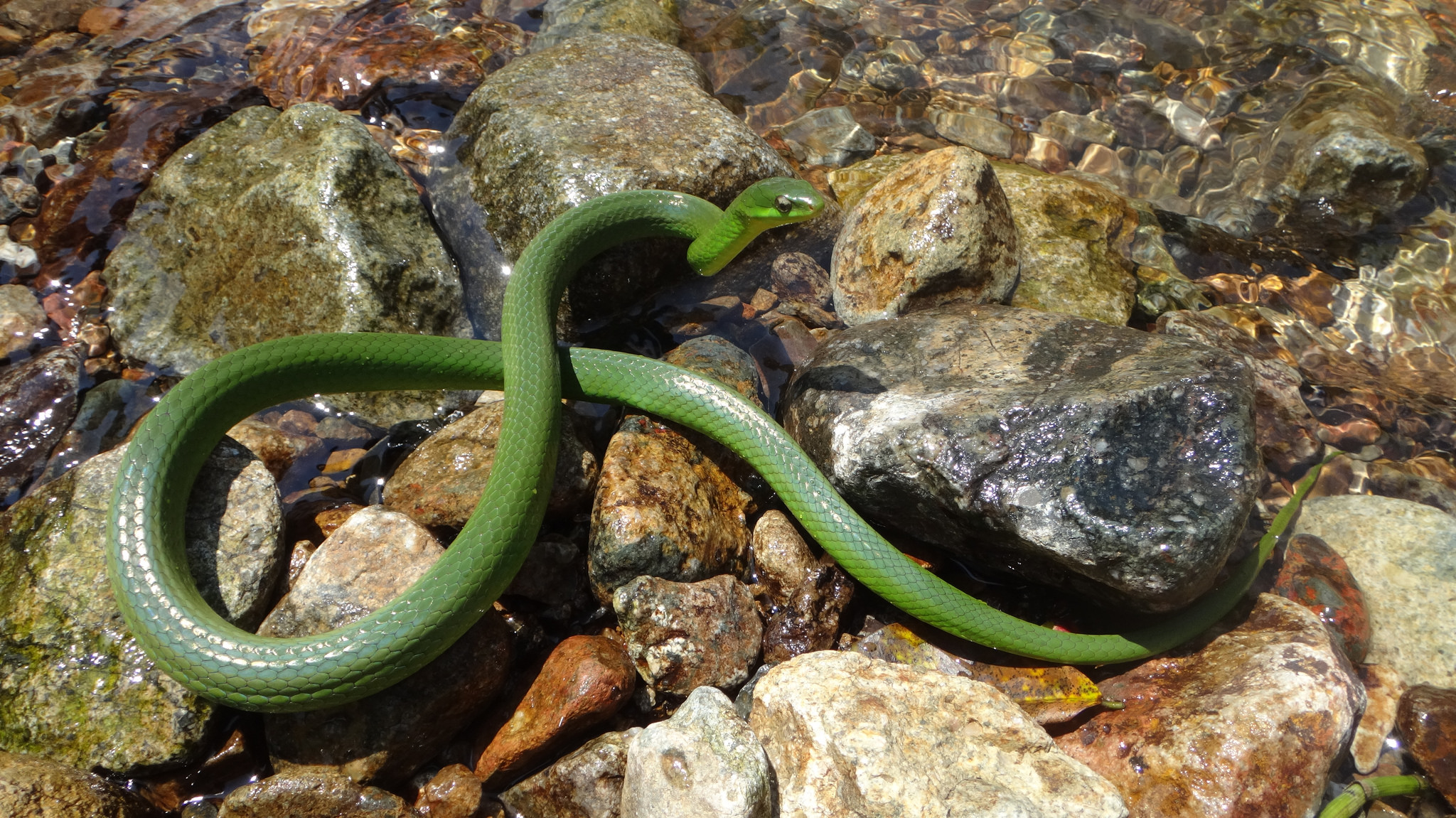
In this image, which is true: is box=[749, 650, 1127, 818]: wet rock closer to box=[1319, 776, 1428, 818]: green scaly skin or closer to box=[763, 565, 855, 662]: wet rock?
box=[763, 565, 855, 662]: wet rock

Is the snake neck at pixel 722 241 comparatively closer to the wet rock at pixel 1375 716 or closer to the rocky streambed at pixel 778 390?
the rocky streambed at pixel 778 390

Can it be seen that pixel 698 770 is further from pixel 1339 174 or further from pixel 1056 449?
pixel 1339 174

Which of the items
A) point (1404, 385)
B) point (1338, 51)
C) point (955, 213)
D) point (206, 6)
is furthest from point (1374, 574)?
point (206, 6)

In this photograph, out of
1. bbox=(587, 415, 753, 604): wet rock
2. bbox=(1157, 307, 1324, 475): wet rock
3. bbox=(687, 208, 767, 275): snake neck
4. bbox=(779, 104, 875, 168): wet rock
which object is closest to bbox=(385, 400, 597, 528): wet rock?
bbox=(587, 415, 753, 604): wet rock

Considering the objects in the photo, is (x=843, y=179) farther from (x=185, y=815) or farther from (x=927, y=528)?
(x=185, y=815)

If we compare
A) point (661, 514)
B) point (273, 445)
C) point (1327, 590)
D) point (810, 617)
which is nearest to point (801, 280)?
point (661, 514)

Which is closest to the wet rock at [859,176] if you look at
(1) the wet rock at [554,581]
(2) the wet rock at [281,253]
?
(2) the wet rock at [281,253]
